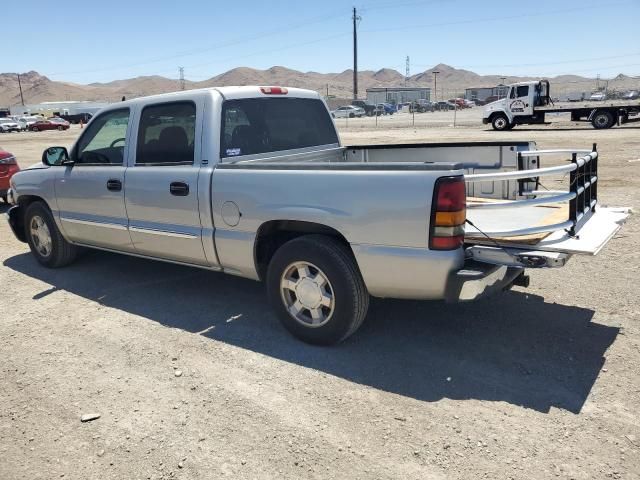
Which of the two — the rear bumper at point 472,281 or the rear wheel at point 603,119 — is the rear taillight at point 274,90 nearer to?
the rear bumper at point 472,281

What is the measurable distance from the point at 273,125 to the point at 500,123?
91.7 feet

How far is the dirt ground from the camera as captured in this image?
116 inches

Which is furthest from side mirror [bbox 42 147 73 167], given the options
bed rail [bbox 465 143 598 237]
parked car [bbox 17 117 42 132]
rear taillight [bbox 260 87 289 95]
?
parked car [bbox 17 117 42 132]

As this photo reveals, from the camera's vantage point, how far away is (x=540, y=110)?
95.7ft

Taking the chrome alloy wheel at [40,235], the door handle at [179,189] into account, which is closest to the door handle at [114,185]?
the door handle at [179,189]

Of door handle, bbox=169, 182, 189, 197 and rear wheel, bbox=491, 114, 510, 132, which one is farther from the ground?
door handle, bbox=169, 182, 189, 197

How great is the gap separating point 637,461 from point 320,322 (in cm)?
214

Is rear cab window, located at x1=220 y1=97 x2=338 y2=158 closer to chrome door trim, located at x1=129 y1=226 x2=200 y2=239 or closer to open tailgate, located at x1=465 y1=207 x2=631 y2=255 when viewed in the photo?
chrome door trim, located at x1=129 y1=226 x2=200 y2=239

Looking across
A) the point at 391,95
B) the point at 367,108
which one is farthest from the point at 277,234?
the point at 391,95

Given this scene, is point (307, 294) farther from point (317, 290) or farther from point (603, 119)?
point (603, 119)

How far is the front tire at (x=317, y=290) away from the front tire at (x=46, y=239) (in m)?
3.26

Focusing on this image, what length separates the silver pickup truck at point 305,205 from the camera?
3580 millimetres

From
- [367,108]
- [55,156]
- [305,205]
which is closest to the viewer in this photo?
[305,205]

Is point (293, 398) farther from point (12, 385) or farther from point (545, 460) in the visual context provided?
point (12, 385)
